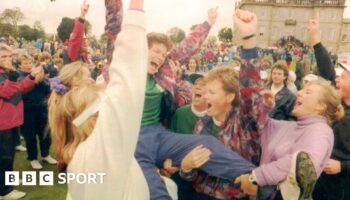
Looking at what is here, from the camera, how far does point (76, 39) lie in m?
1.68

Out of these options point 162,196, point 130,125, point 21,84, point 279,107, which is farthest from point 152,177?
point 21,84

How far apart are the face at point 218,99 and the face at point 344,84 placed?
1.85ft

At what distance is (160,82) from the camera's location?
45.7 inches

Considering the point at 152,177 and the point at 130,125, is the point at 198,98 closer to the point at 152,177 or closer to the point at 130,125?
the point at 152,177

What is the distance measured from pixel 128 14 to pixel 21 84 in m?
1.81

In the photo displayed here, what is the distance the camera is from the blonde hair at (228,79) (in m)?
1.11

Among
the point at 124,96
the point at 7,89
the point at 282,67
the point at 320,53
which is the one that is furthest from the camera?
the point at 7,89

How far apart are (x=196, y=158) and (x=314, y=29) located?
641mm

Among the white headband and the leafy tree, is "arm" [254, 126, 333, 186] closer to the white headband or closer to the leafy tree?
the white headband

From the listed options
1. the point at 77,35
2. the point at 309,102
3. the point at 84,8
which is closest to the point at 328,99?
the point at 309,102

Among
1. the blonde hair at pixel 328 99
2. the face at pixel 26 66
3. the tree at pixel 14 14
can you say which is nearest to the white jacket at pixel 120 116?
the blonde hair at pixel 328 99

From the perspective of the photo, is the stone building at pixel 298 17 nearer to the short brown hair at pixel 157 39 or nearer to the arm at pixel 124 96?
the short brown hair at pixel 157 39

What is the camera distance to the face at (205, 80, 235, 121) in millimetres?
1121

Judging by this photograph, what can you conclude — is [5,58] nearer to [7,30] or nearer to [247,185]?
[247,185]
